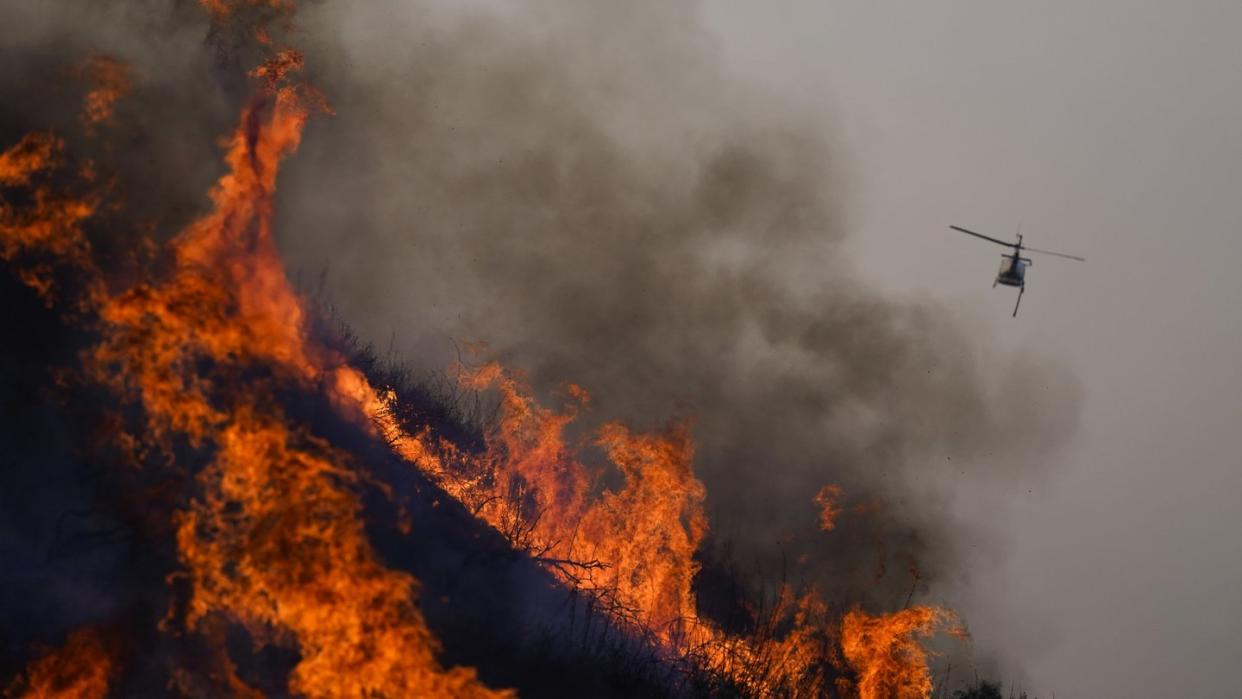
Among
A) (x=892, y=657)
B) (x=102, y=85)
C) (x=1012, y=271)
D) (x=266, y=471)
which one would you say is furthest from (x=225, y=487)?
(x=1012, y=271)

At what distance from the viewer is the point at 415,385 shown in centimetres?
2870

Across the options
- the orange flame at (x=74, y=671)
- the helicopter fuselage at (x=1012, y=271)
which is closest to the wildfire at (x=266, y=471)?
the orange flame at (x=74, y=671)

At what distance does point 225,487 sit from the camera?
44.3ft

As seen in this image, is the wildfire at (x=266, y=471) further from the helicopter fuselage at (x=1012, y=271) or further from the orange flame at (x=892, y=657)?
the helicopter fuselage at (x=1012, y=271)

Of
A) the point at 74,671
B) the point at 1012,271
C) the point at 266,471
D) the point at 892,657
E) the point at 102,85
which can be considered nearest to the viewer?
the point at 74,671

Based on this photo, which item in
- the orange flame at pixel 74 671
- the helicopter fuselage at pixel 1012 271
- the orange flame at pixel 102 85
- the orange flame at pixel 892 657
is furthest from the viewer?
the helicopter fuselage at pixel 1012 271

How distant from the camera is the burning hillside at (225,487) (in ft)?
41.4

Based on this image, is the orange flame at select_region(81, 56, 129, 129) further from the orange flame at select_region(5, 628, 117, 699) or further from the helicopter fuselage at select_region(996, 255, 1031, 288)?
the helicopter fuselage at select_region(996, 255, 1031, 288)

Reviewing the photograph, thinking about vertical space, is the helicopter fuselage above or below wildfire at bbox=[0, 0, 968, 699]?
above

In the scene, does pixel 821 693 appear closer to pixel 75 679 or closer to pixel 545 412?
pixel 545 412

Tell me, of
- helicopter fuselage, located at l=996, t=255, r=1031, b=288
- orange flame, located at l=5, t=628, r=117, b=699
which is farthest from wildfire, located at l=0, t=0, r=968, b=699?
helicopter fuselage, located at l=996, t=255, r=1031, b=288

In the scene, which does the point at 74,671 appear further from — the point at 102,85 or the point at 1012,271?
the point at 1012,271

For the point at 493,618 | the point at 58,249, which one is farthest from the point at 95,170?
the point at 493,618

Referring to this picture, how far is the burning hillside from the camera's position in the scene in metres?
12.6
